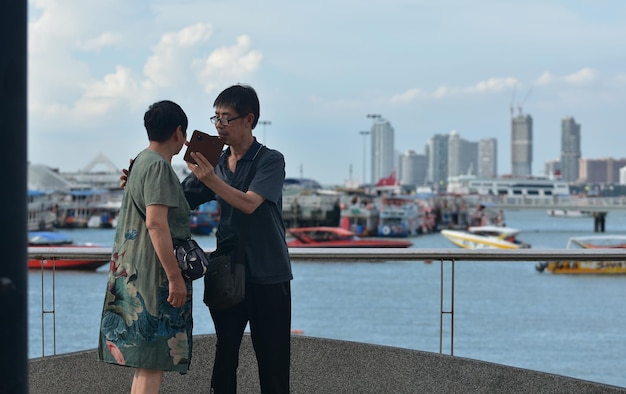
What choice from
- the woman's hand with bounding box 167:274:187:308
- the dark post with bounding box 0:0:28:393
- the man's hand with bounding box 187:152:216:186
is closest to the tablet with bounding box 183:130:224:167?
the man's hand with bounding box 187:152:216:186

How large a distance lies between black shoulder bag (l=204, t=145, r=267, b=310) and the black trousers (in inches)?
3.7

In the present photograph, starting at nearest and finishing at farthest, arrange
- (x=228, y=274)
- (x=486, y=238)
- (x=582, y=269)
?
(x=228, y=274) → (x=582, y=269) → (x=486, y=238)

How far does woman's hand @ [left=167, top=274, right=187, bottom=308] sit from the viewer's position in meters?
3.28

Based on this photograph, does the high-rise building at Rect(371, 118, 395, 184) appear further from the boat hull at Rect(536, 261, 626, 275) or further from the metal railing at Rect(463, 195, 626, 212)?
the boat hull at Rect(536, 261, 626, 275)

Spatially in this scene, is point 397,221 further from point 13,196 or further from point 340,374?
point 13,196

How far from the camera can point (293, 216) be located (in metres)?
94.9

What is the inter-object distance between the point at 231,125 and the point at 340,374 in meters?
1.71

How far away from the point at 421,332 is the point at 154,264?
32784 millimetres

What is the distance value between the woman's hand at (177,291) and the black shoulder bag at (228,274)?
180mm

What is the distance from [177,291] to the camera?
3.29 meters

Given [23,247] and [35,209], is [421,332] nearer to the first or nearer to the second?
[23,247]

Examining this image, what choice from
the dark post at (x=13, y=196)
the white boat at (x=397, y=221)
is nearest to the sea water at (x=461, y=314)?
the dark post at (x=13, y=196)

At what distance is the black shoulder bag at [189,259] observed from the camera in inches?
130

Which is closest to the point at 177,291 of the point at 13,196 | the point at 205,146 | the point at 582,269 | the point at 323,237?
the point at 205,146
